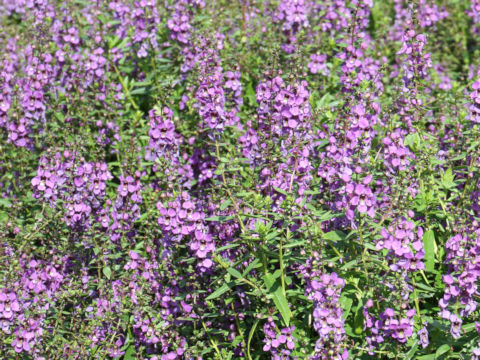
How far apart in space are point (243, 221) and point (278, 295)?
0.82 metres

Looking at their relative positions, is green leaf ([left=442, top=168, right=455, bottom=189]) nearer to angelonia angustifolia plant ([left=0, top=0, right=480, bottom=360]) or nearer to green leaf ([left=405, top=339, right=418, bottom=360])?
angelonia angustifolia plant ([left=0, top=0, right=480, bottom=360])

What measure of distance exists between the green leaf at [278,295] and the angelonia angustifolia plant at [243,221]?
1 centimetres

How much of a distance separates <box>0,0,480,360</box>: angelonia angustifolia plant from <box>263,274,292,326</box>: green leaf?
13mm

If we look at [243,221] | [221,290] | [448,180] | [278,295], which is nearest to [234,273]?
[221,290]

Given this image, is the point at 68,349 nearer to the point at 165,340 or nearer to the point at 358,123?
the point at 165,340

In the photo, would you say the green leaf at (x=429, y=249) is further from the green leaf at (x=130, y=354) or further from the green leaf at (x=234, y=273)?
the green leaf at (x=130, y=354)

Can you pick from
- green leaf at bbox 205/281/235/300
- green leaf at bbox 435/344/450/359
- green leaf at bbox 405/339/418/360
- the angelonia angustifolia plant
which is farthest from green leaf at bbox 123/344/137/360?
green leaf at bbox 435/344/450/359

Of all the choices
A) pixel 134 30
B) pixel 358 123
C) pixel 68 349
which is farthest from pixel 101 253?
pixel 134 30

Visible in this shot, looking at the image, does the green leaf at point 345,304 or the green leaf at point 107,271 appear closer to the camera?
the green leaf at point 345,304

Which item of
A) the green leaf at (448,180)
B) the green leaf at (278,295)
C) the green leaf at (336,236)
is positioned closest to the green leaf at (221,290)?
the green leaf at (278,295)

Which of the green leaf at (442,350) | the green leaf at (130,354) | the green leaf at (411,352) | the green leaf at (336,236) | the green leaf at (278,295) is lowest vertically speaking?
the green leaf at (130,354)

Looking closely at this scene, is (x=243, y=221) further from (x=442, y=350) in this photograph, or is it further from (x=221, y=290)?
(x=442, y=350)

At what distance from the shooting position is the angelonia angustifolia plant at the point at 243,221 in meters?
4.29

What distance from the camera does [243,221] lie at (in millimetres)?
5148
